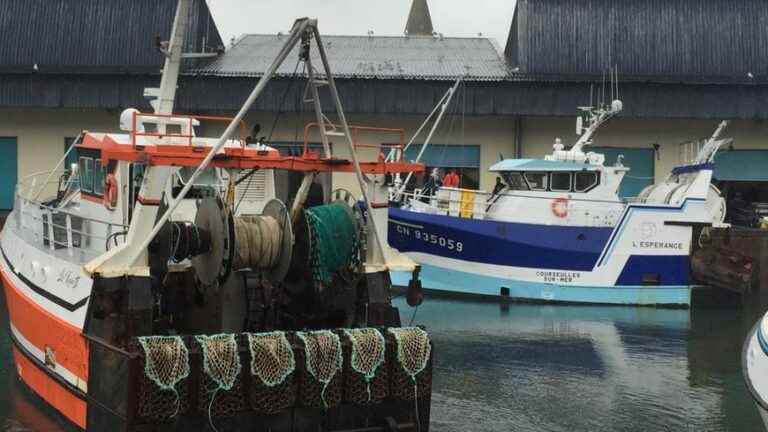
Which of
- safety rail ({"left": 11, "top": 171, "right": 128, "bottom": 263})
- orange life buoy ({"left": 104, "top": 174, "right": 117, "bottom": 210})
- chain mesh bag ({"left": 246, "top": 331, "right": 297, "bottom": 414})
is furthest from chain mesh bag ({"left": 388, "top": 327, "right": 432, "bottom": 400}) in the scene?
orange life buoy ({"left": 104, "top": 174, "right": 117, "bottom": 210})

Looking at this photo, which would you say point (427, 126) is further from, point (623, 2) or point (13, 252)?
point (13, 252)

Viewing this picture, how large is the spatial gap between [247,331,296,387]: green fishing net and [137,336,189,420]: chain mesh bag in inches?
22.1

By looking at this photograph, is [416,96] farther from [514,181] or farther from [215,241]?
[215,241]

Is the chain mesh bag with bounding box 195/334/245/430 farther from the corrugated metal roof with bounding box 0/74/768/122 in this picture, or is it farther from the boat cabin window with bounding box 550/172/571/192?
the corrugated metal roof with bounding box 0/74/768/122

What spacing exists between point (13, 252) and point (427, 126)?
17.3m

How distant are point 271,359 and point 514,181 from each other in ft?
45.9

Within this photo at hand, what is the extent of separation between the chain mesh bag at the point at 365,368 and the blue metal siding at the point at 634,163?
2101cm

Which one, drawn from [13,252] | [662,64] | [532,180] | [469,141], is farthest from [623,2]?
[13,252]

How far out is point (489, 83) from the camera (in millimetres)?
27031

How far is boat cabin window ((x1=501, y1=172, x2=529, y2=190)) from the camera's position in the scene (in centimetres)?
2078

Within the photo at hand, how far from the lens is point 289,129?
90.8ft

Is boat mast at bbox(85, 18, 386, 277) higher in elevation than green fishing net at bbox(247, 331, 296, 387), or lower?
higher

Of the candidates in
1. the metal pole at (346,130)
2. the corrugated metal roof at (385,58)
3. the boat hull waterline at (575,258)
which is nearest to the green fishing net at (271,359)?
the metal pole at (346,130)

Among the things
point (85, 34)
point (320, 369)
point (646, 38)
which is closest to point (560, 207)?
point (646, 38)
